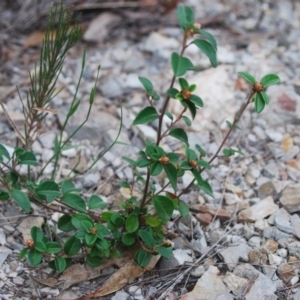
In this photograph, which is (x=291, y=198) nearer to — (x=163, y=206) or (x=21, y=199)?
(x=163, y=206)

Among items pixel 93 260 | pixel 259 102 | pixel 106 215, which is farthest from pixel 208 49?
pixel 93 260

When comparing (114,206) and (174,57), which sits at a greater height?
(174,57)

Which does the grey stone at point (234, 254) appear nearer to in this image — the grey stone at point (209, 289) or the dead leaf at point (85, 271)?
the grey stone at point (209, 289)

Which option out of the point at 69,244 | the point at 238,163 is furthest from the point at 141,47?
the point at 69,244

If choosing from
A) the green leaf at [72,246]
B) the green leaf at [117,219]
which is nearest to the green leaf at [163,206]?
the green leaf at [117,219]

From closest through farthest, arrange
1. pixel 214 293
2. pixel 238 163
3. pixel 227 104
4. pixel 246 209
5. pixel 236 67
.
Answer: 1. pixel 214 293
2. pixel 246 209
3. pixel 238 163
4. pixel 227 104
5. pixel 236 67

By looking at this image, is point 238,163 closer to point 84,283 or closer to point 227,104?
point 227,104
